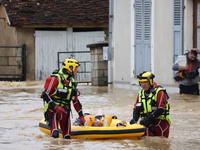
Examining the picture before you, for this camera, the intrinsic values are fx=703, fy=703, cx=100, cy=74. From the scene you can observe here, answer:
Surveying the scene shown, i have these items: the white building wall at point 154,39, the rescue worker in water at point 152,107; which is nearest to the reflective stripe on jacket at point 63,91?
the rescue worker in water at point 152,107

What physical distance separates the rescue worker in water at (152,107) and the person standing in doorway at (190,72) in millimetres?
6659

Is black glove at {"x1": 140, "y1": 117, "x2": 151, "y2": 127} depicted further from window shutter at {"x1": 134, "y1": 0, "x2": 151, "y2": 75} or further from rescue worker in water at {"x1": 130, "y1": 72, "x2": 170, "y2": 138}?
window shutter at {"x1": 134, "y1": 0, "x2": 151, "y2": 75}

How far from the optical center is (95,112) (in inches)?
637

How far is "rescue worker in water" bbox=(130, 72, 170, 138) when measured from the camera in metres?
11.4

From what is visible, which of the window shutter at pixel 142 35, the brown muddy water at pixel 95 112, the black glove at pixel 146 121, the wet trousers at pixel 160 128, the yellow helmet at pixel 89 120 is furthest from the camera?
the window shutter at pixel 142 35

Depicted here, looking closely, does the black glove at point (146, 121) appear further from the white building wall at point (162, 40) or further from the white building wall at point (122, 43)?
the white building wall at point (122, 43)

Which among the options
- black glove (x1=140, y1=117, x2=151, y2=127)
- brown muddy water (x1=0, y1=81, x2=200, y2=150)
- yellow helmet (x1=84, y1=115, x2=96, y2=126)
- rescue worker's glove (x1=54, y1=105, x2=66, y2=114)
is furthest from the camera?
yellow helmet (x1=84, y1=115, x2=96, y2=126)

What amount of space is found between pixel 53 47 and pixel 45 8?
187 cm

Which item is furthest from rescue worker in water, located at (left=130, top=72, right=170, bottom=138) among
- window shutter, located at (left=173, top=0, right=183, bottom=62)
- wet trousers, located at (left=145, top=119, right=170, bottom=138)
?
window shutter, located at (left=173, top=0, right=183, bottom=62)

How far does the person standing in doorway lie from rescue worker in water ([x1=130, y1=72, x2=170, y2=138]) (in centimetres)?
666

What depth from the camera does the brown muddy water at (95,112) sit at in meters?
10.8

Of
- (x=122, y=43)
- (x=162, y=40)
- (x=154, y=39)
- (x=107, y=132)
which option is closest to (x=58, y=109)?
(x=107, y=132)

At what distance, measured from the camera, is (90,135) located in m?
11.5

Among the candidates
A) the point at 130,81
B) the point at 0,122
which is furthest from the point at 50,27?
the point at 0,122
